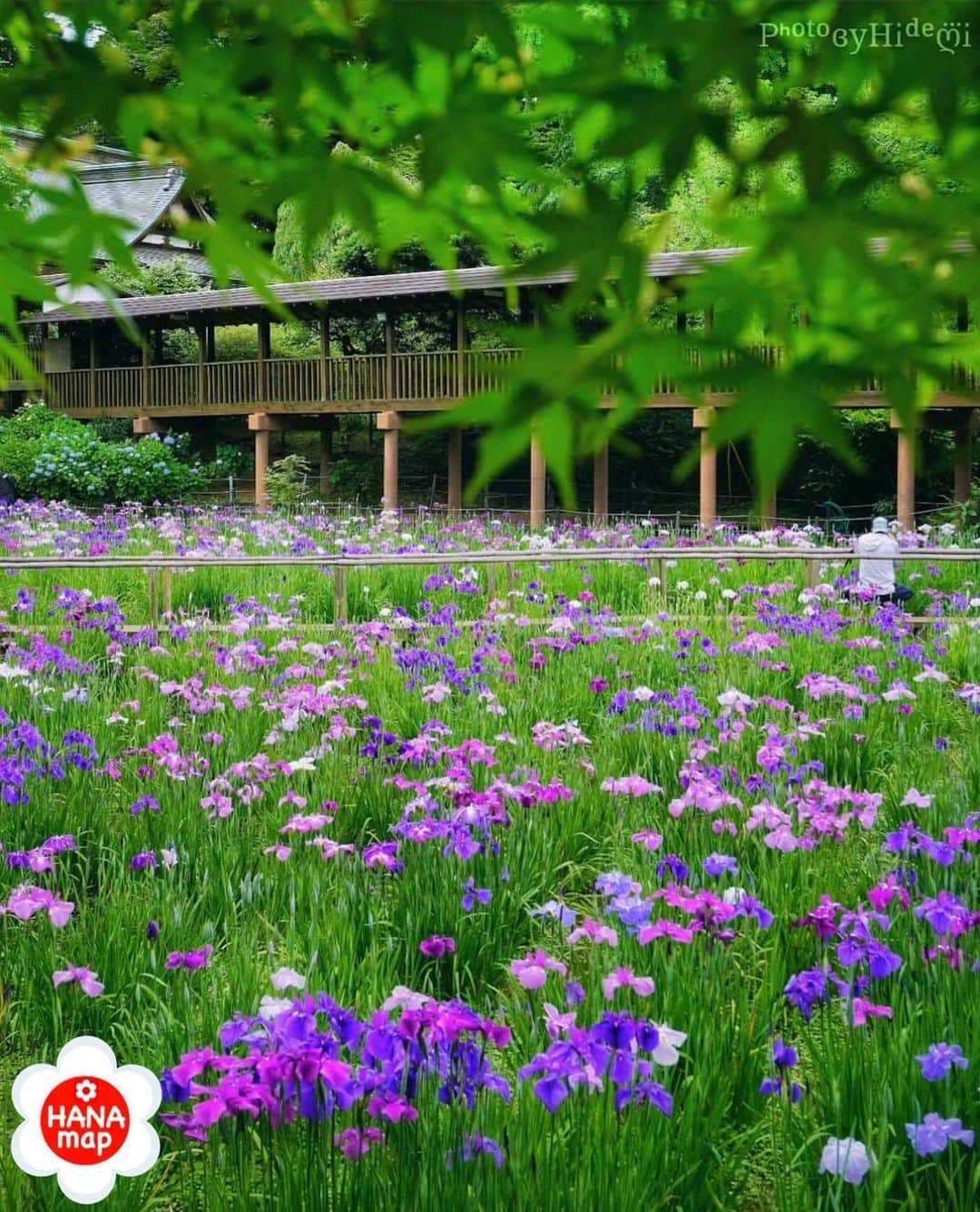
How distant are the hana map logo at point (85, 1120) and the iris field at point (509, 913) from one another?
54 millimetres

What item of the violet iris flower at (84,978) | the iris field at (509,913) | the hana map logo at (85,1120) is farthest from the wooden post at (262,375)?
the hana map logo at (85,1120)

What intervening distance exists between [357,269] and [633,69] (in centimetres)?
2625

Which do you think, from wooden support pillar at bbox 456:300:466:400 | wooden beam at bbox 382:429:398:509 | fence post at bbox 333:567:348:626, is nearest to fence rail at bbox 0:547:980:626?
fence post at bbox 333:567:348:626

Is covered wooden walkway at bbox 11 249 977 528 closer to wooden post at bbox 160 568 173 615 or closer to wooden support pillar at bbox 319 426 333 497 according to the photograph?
wooden support pillar at bbox 319 426 333 497

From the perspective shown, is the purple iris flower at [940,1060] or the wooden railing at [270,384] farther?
the wooden railing at [270,384]

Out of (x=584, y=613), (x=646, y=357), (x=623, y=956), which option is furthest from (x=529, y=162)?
Result: (x=584, y=613)

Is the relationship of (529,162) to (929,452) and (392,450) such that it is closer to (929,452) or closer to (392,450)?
(392,450)

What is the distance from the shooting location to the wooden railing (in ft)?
63.5

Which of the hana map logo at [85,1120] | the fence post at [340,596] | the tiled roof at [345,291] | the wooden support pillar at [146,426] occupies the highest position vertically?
the tiled roof at [345,291]

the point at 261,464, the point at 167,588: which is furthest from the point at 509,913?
the point at 261,464

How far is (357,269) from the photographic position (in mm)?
26609

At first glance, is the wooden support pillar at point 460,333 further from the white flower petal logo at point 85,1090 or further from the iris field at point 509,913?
the white flower petal logo at point 85,1090

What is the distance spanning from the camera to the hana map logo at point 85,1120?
5.97 feet

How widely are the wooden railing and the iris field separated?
12346 mm
